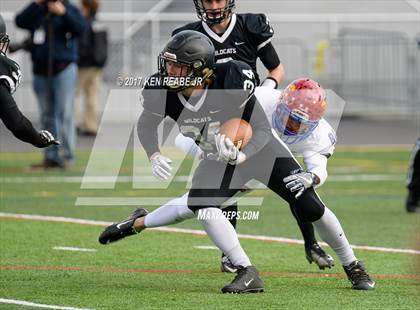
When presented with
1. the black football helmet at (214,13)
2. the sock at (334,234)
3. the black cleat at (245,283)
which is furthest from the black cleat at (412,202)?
the black cleat at (245,283)

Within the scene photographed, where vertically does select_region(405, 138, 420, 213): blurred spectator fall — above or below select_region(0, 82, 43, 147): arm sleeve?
below

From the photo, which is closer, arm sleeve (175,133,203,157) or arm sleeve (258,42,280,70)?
arm sleeve (175,133,203,157)

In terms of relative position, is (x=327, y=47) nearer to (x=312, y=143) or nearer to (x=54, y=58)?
(x=54, y=58)

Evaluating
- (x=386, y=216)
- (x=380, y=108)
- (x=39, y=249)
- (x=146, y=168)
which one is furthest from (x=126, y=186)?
(x=380, y=108)

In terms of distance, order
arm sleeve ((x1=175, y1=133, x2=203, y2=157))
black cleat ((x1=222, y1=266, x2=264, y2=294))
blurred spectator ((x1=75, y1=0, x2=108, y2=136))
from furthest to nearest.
Answer: blurred spectator ((x1=75, y1=0, x2=108, y2=136))
arm sleeve ((x1=175, y1=133, x2=203, y2=157))
black cleat ((x1=222, y1=266, x2=264, y2=294))

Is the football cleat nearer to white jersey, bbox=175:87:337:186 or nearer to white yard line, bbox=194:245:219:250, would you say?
white jersey, bbox=175:87:337:186

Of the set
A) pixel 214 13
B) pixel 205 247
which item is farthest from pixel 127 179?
pixel 214 13

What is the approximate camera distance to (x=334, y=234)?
7.05 metres

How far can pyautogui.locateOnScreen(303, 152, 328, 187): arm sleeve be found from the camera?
7070mm

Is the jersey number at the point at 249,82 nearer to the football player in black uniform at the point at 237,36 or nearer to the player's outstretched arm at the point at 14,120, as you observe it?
the football player in black uniform at the point at 237,36

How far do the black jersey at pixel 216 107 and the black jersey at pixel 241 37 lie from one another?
3.65 feet

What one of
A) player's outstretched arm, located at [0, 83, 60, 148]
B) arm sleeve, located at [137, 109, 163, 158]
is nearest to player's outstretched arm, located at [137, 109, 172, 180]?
arm sleeve, located at [137, 109, 163, 158]

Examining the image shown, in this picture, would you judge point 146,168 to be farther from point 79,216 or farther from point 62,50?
point 79,216

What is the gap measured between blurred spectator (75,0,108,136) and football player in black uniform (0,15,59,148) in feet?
34.6
